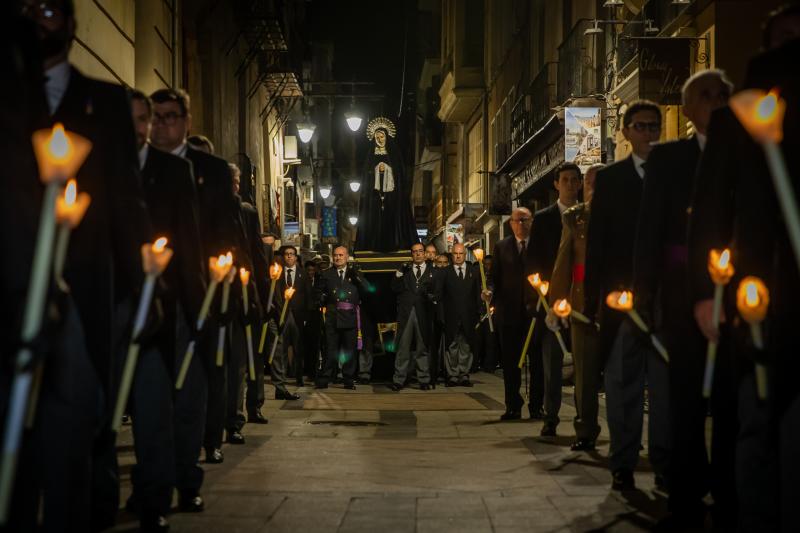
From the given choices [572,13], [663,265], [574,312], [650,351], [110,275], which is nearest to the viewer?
[110,275]

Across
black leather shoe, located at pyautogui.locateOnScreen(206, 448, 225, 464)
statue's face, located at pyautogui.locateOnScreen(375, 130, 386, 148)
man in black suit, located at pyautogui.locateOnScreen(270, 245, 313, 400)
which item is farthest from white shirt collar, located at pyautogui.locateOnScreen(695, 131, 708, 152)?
statue's face, located at pyautogui.locateOnScreen(375, 130, 386, 148)

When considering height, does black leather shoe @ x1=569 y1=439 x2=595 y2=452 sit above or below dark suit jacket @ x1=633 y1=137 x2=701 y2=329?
below

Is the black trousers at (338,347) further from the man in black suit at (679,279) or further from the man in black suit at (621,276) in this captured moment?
the man in black suit at (679,279)

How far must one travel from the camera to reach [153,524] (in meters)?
5.16

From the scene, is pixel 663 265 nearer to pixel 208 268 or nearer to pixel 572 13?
pixel 208 268

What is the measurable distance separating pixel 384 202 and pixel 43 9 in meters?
15.4

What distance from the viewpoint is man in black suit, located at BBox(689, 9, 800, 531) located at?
360 cm

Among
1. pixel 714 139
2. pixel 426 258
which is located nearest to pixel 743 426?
pixel 714 139

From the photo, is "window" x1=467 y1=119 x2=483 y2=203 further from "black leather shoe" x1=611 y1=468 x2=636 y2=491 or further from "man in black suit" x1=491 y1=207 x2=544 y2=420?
"black leather shoe" x1=611 y1=468 x2=636 y2=491

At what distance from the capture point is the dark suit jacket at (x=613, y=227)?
266 inches

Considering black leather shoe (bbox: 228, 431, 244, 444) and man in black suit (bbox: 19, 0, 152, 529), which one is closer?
man in black suit (bbox: 19, 0, 152, 529)

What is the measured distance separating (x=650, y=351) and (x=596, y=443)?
292 centimetres

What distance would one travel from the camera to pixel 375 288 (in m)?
17.0

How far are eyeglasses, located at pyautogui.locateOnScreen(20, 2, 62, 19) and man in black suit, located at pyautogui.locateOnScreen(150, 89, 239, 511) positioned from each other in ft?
6.80
